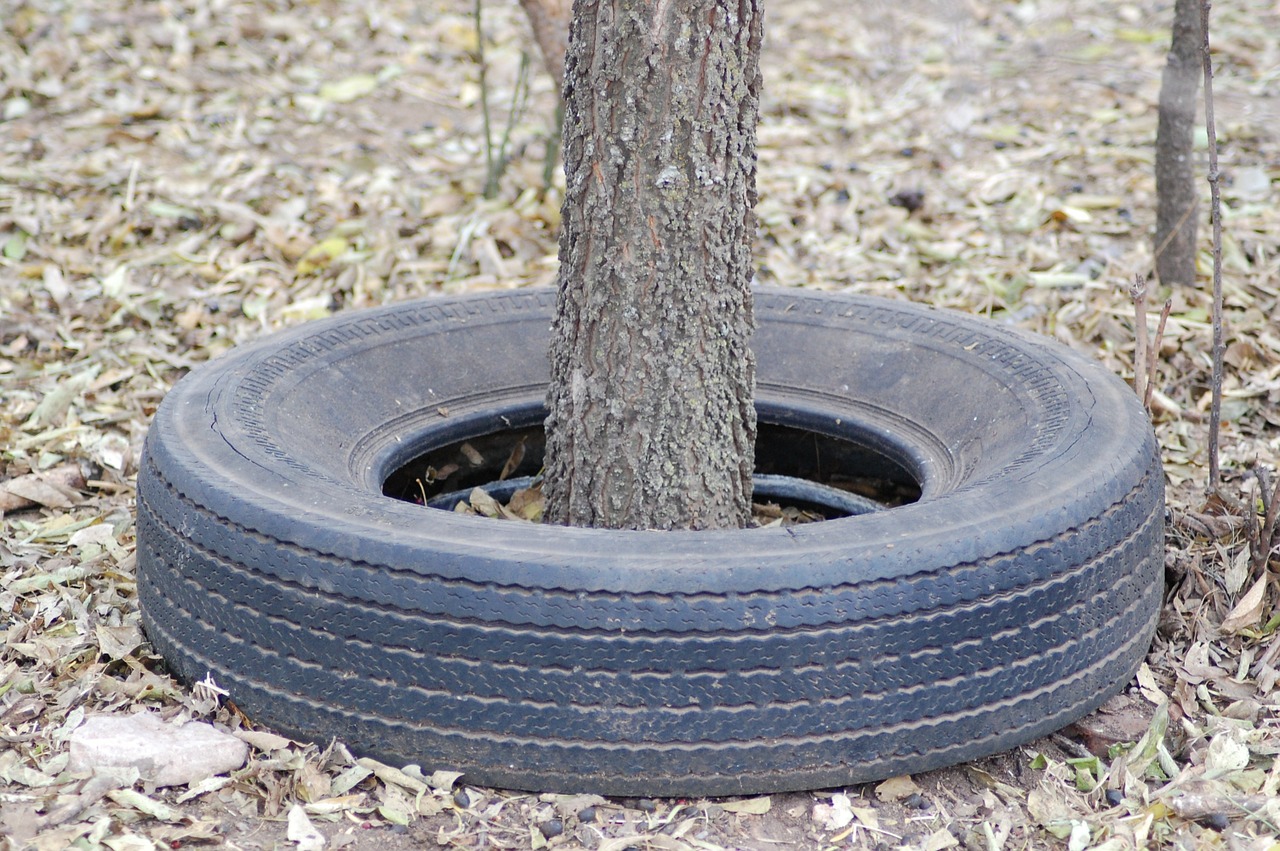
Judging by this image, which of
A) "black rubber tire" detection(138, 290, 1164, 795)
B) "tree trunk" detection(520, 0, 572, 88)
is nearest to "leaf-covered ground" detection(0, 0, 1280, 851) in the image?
"black rubber tire" detection(138, 290, 1164, 795)

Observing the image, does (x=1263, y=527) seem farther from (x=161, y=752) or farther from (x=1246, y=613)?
(x=161, y=752)

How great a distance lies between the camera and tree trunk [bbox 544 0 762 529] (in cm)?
234

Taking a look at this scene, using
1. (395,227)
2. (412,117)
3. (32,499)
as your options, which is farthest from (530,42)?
(32,499)

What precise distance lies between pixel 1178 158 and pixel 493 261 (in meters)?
2.32

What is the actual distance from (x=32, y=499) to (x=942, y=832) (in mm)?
2354

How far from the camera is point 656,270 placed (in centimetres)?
245

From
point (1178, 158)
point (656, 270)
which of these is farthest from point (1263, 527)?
point (1178, 158)

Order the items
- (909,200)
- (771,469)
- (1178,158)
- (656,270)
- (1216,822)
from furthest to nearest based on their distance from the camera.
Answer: (909,200) → (1178,158) → (771,469) → (656,270) → (1216,822)

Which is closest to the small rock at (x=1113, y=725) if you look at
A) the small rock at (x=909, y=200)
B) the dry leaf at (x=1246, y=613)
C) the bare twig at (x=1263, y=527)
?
the dry leaf at (x=1246, y=613)

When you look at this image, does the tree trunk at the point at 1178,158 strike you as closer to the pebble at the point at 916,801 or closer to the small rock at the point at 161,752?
the pebble at the point at 916,801

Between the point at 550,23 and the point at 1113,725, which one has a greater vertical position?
the point at 550,23

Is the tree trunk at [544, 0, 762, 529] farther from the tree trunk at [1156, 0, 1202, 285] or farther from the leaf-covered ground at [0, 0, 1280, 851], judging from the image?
the tree trunk at [1156, 0, 1202, 285]

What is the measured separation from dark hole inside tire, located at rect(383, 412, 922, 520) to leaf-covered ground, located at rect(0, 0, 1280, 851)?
0.63 metres

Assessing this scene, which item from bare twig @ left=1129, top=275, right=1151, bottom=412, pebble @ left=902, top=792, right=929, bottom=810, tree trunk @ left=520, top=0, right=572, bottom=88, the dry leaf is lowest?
pebble @ left=902, top=792, right=929, bottom=810
